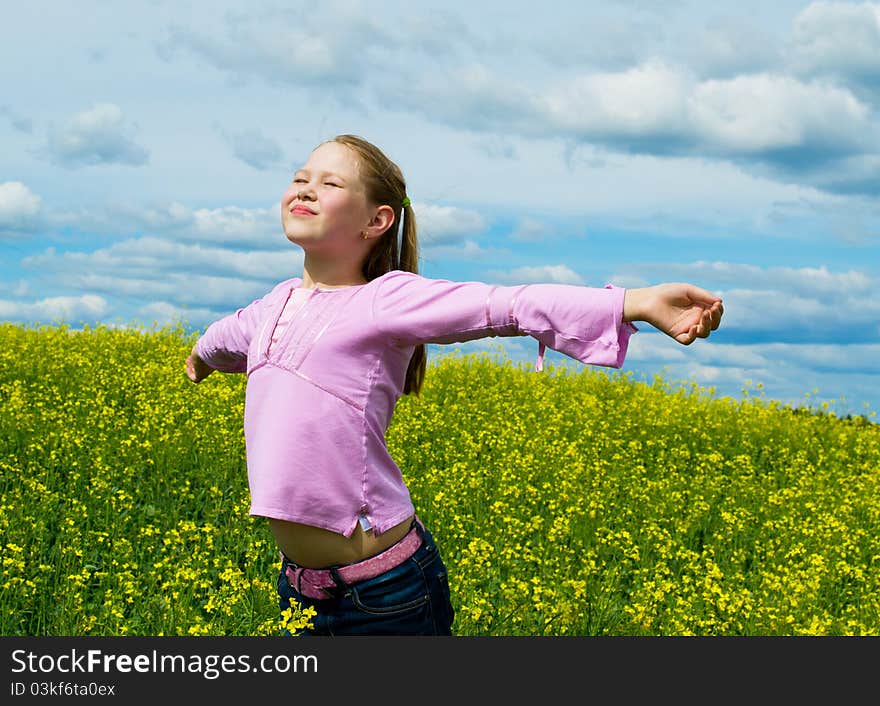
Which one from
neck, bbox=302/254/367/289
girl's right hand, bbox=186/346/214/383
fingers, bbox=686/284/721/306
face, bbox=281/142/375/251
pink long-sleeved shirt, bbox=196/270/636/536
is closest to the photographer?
fingers, bbox=686/284/721/306

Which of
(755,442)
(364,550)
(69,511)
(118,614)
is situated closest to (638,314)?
(364,550)

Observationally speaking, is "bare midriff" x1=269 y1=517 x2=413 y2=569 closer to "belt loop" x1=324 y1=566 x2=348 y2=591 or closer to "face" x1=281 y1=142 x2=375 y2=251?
"belt loop" x1=324 y1=566 x2=348 y2=591

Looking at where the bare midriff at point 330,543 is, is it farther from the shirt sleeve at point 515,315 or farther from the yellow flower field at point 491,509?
the shirt sleeve at point 515,315

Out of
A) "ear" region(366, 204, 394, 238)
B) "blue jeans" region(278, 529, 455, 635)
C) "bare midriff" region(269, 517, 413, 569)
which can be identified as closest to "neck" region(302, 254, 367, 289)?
"ear" region(366, 204, 394, 238)

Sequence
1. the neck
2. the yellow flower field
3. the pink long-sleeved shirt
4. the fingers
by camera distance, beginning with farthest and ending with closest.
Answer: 1. the yellow flower field
2. the neck
3. the pink long-sleeved shirt
4. the fingers

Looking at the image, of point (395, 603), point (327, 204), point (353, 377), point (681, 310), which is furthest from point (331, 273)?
point (681, 310)

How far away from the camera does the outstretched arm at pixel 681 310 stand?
8.25 feet

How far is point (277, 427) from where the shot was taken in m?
3.02

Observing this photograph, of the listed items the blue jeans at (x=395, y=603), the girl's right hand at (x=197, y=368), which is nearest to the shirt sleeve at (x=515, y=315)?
the blue jeans at (x=395, y=603)

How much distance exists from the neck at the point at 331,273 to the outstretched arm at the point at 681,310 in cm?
108

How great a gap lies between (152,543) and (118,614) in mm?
1980

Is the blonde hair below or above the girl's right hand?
above

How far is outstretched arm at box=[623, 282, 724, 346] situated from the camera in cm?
251

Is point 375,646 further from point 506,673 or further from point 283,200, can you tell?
point 283,200
